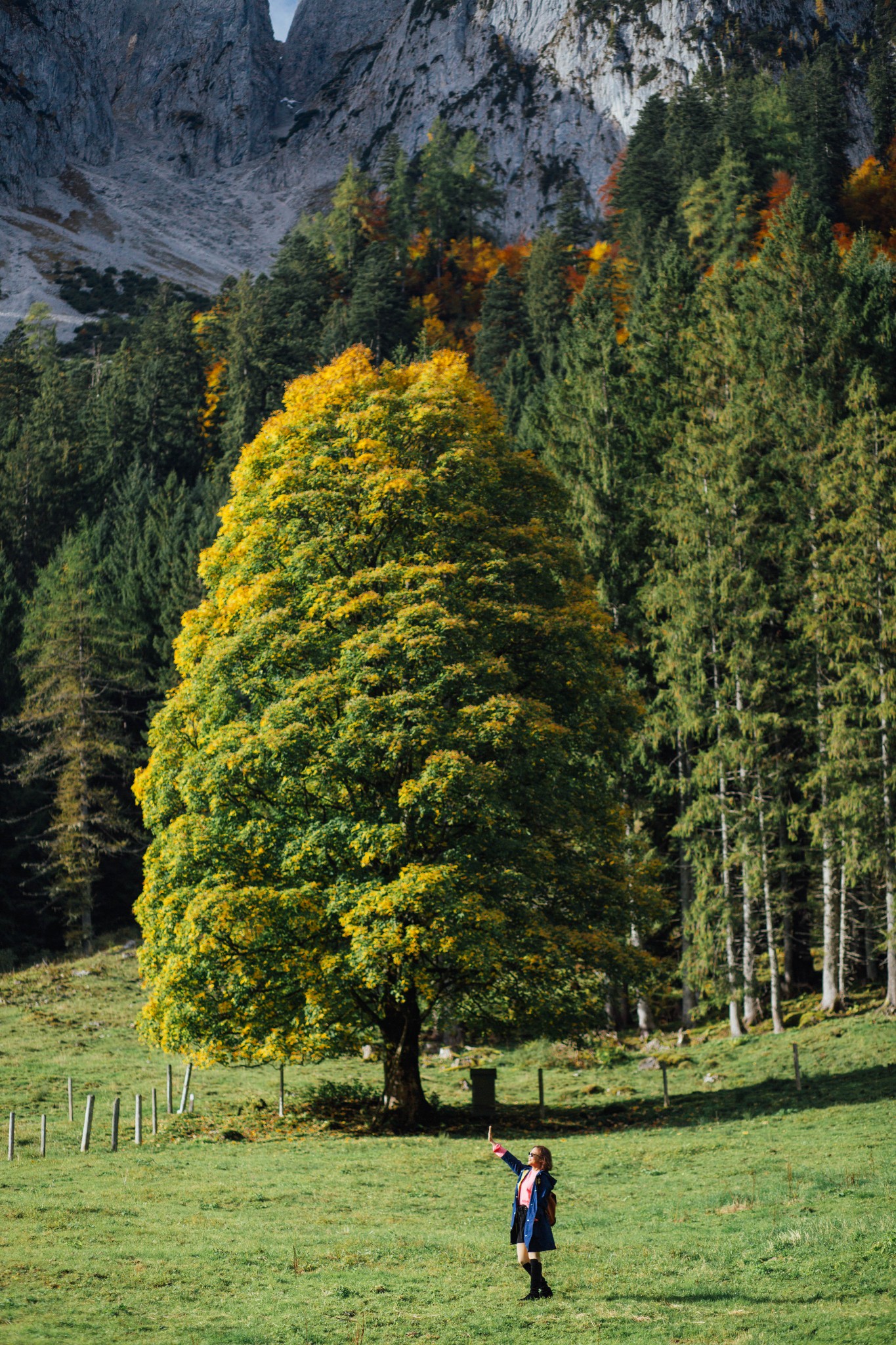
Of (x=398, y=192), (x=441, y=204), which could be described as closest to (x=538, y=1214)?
(x=441, y=204)

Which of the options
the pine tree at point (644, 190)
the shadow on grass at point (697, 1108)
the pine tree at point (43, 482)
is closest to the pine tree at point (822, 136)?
the pine tree at point (644, 190)

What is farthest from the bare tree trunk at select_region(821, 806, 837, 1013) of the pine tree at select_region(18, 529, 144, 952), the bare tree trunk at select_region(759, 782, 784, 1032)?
the pine tree at select_region(18, 529, 144, 952)

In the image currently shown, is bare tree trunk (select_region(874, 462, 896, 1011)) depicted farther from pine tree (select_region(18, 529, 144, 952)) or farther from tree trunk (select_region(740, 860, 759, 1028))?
pine tree (select_region(18, 529, 144, 952))

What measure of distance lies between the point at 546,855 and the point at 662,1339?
471 inches

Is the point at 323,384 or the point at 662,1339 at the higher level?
the point at 323,384

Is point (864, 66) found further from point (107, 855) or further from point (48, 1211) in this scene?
point (48, 1211)

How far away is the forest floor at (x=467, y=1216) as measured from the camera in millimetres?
10086

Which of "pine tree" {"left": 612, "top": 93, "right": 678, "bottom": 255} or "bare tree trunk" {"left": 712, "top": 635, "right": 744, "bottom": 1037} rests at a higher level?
"pine tree" {"left": 612, "top": 93, "right": 678, "bottom": 255}

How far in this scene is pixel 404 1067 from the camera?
73.9 feet

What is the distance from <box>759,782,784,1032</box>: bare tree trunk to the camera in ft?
102

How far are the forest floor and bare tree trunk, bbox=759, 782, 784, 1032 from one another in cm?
222

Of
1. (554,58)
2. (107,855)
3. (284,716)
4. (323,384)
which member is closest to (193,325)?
(107,855)

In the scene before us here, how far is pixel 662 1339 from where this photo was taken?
9.37 metres

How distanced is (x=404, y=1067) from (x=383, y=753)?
253 inches
